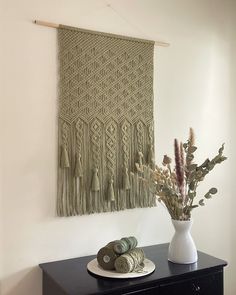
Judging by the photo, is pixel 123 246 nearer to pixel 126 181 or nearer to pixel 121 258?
pixel 121 258

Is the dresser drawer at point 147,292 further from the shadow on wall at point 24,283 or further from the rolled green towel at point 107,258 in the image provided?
the shadow on wall at point 24,283

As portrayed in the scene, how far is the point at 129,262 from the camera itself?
162cm

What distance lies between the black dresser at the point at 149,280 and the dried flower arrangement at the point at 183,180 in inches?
10.4

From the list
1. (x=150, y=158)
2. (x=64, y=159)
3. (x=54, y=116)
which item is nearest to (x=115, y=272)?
(x=64, y=159)

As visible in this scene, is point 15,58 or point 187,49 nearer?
point 15,58

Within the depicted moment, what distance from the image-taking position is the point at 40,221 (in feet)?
5.97

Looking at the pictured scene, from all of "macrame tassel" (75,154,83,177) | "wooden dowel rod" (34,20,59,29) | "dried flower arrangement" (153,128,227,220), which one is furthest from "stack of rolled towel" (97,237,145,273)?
"wooden dowel rod" (34,20,59,29)

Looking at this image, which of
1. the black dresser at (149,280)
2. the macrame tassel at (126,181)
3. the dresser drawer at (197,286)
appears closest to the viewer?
the black dresser at (149,280)

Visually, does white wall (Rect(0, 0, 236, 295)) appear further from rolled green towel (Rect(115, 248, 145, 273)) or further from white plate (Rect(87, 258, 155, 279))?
rolled green towel (Rect(115, 248, 145, 273))

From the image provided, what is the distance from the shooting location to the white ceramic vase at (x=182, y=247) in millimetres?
Answer: 1812

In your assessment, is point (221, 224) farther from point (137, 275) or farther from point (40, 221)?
point (40, 221)

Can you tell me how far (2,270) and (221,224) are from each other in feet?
4.94

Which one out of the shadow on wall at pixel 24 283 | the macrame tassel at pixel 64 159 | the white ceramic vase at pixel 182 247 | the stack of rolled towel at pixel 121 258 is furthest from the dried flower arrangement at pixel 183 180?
the shadow on wall at pixel 24 283

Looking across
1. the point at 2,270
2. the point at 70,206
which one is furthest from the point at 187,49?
the point at 2,270
